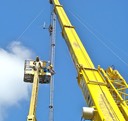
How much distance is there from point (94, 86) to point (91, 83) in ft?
0.63

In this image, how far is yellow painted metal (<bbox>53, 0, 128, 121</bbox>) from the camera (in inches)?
594

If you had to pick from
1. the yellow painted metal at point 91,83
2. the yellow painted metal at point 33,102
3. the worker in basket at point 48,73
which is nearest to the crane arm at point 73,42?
the yellow painted metal at point 91,83

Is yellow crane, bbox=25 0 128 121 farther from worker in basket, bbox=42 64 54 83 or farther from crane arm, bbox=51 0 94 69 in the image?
worker in basket, bbox=42 64 54 83

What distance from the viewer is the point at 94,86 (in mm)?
16703

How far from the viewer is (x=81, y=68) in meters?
17.8

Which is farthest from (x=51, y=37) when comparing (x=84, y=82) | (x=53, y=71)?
(x=84, y=82)

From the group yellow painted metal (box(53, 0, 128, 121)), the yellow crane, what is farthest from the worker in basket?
yellow painted metal (box(53, 0, 128, 121))

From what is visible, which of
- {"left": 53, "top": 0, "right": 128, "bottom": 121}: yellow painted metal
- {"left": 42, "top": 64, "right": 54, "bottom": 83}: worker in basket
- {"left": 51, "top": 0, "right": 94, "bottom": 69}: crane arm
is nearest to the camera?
{"left": 53, "top": 0, "right": 128, "bottom": 121}: yellow painted metal

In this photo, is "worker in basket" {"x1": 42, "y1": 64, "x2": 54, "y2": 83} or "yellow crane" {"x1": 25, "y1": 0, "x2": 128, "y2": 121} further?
"worker in basket" {"x1": 42, "y1": 64, "x2": 54, "y2": 83}

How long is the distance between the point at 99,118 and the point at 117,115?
2.40ft

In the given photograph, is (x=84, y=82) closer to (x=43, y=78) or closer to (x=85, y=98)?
A: (x=85, y=98)

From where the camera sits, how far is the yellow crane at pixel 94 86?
15.1 meters

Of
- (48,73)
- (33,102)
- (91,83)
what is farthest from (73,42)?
(48,73)

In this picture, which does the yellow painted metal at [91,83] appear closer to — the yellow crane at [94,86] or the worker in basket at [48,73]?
the yellow crane at [94,86]
